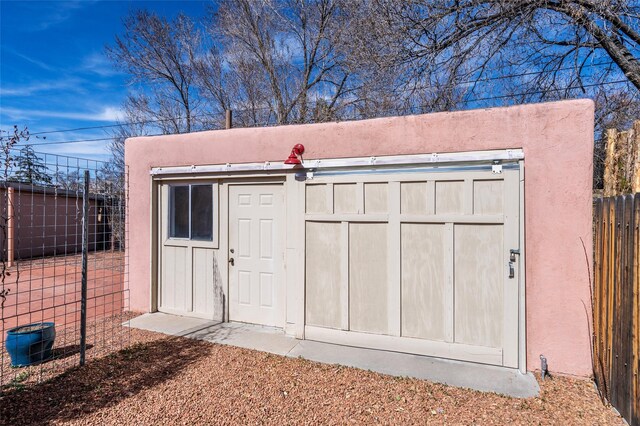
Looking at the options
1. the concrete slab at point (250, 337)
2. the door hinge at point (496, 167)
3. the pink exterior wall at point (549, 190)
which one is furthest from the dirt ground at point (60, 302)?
the door hinge at point (496, 167)

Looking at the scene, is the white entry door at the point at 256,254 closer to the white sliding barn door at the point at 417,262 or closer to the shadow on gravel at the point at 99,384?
the white sliding barn door at the point at 417,262

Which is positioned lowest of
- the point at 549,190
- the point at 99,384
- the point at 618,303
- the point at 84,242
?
the point at 99,384

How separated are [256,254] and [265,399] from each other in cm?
225

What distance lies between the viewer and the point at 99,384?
352 cm

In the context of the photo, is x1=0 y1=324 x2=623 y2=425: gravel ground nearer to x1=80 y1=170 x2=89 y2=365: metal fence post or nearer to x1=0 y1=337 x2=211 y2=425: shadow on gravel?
x1=0 y1=337 x2=211 y2=425: shadow on gravel

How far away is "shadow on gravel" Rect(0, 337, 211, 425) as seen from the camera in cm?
301

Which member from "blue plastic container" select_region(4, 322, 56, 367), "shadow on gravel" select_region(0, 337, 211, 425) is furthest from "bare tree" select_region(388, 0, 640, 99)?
"blue plastic container" select_region(4, 322, 56, 367)

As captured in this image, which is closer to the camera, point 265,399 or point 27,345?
point 265,399

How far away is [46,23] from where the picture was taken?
8688 mm

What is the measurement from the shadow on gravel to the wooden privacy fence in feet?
13.4

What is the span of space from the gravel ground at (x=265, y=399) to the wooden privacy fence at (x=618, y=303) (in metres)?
0.27

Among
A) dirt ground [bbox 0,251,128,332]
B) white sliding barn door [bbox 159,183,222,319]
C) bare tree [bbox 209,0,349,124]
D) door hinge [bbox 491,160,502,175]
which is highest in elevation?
bare tree [bbox 209,0,349,124]

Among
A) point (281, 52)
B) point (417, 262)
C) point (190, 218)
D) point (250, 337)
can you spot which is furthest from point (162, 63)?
point (417, 262)

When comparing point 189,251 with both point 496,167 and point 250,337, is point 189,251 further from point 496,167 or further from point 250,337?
point 496,167
